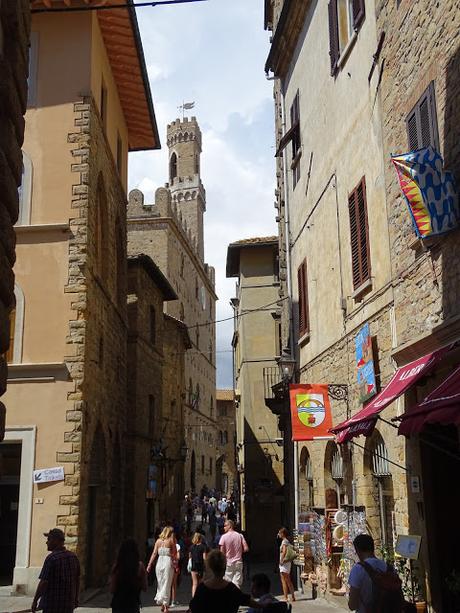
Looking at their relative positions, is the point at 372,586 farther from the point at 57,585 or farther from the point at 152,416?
the point at 152,416

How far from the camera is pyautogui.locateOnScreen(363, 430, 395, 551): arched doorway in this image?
10.7m

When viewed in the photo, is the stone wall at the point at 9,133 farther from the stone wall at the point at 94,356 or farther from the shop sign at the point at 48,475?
the stone wall at the point at 94,356

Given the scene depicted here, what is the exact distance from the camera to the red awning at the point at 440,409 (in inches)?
253

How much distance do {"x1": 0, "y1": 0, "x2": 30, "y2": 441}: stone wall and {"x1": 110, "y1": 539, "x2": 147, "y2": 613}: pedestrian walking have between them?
99.9 inches

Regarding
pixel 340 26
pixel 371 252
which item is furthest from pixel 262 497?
pixel 340 26

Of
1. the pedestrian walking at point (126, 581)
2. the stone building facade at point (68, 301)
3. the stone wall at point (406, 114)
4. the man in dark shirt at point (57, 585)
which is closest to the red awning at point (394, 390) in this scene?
the stone wall at point (406, 114)

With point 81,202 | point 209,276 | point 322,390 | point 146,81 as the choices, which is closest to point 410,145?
point 322,390

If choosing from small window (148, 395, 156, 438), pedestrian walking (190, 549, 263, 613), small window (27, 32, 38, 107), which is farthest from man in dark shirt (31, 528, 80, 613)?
small window (148, 395, 156, 438)

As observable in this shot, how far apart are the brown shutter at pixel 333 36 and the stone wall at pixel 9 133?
8.34 m

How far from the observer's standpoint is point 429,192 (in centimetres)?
842

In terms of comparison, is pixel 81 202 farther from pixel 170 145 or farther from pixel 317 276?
pixel 170 145

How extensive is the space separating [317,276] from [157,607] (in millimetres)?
7262

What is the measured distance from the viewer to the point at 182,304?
190 ft

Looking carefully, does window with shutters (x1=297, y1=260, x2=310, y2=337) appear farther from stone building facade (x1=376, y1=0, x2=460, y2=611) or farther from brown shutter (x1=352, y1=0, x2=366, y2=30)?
stone building facade (x1=376, y1=0, x2=460, y2=611)
